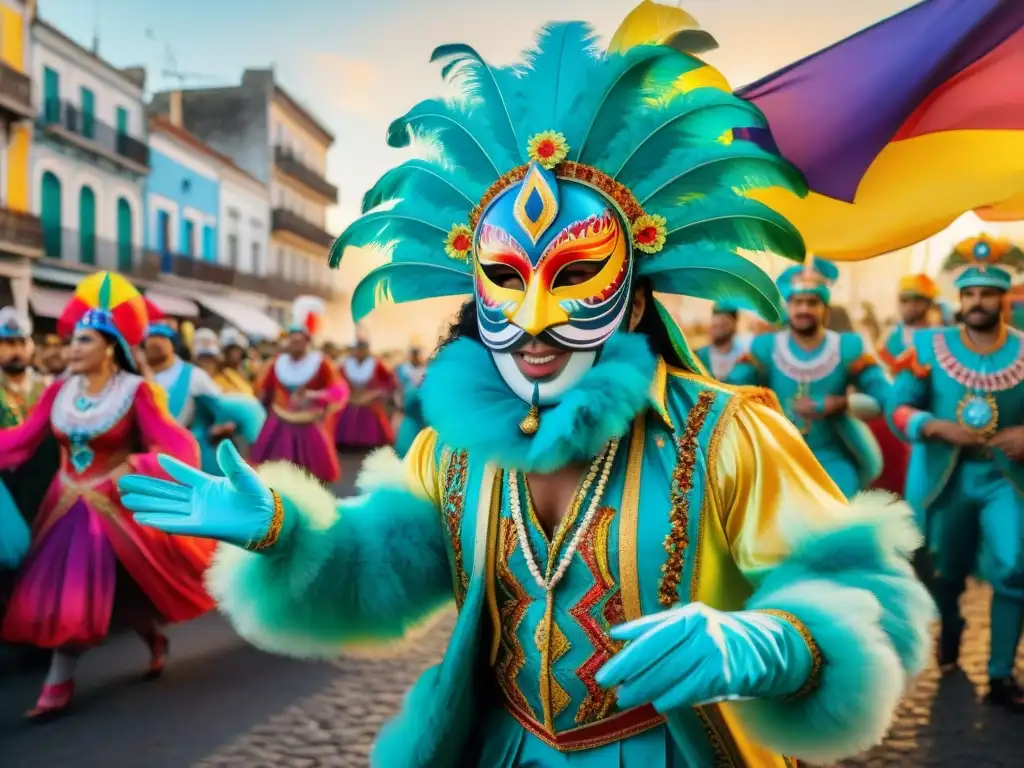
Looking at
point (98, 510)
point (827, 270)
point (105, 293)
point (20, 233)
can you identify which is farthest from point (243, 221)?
point (98, 510)

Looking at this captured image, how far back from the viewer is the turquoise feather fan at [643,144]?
2238 mm

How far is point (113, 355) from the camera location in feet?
16.9

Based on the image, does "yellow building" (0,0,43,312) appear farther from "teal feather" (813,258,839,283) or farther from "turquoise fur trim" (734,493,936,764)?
"turquoise fur trim" (734,493,936,764)

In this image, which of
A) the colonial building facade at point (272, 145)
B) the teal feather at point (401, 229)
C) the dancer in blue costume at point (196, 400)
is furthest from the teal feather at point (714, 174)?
the colonial building facade at point (272, 145)

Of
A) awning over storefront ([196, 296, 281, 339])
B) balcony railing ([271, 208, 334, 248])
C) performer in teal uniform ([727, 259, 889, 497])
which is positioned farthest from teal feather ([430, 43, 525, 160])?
balcony railing ([271, 208, 334, 248])

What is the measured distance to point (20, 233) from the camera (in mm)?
21344

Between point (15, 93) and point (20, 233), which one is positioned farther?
point (20, 233)

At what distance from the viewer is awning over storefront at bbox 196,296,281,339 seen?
104 feet

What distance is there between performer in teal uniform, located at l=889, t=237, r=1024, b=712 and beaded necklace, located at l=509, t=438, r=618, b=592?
11.8ft

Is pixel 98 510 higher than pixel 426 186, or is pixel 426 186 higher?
pixel 426 186

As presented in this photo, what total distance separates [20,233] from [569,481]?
22.3 meters

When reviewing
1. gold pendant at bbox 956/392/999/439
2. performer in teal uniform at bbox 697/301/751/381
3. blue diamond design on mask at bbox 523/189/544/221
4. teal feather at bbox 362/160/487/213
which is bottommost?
Result: gold pendant at bbox 956/392/999/439

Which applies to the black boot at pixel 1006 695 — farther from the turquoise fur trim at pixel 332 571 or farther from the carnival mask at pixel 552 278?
the carnival mask at pixel 552 278

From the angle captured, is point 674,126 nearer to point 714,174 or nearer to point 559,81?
point 714,174
